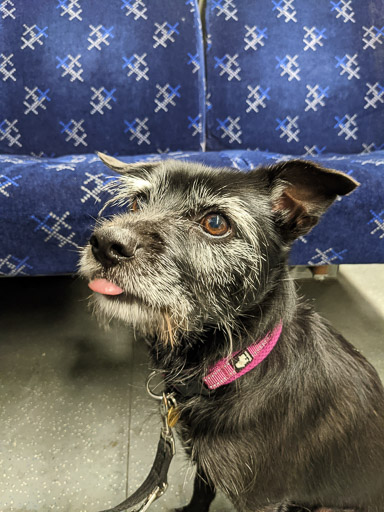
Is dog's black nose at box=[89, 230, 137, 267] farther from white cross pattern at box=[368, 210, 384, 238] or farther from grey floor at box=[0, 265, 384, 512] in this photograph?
white cross pattern at box=[368, 210, 384, 238]

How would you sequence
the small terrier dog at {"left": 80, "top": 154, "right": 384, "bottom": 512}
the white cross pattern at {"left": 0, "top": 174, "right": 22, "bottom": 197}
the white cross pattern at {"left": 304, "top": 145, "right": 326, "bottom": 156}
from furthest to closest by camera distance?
the white cross pattern at {"left": 304, "top": 145, "right": 326, "bottom": 156}, the white cross pattern at {"left": 0, "top": 174, "right": 22, "bottom": 197}, the small terrier dog at {"left": 80, "top": 154, "right": 384, "bottom": 512}

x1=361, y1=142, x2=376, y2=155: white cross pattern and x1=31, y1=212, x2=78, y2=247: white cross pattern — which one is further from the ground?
x1=361, y1=142, x2=376, y2=155: white cross pattern

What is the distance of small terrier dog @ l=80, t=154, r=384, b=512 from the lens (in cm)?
92

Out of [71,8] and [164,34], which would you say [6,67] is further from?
[164,34]

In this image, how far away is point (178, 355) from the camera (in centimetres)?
105

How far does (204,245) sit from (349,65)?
2119 millimetres

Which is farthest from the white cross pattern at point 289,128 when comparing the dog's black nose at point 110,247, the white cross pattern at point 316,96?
the dog's black nose at point 110,247

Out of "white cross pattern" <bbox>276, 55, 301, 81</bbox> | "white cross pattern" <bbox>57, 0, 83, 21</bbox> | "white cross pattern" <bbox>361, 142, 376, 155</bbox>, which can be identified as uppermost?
"white cross pattern" <bbox>276, 55, 301, 81</bbox>

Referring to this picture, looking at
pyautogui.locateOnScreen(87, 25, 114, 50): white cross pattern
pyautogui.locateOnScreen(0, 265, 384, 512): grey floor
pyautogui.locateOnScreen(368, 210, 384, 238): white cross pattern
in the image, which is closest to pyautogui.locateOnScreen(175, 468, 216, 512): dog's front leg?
pyautogui.locateOnScreen(0, 265, 384, 512): grey floor

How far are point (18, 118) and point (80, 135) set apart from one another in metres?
0.40

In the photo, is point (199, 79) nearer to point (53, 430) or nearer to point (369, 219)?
point (369, 219)

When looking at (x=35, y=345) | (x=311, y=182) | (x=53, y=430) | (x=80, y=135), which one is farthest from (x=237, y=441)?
(x=80, y=135)

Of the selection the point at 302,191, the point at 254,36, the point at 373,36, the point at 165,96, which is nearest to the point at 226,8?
the point at 254,36

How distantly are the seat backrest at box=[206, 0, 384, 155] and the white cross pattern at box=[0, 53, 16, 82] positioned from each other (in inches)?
50.2
